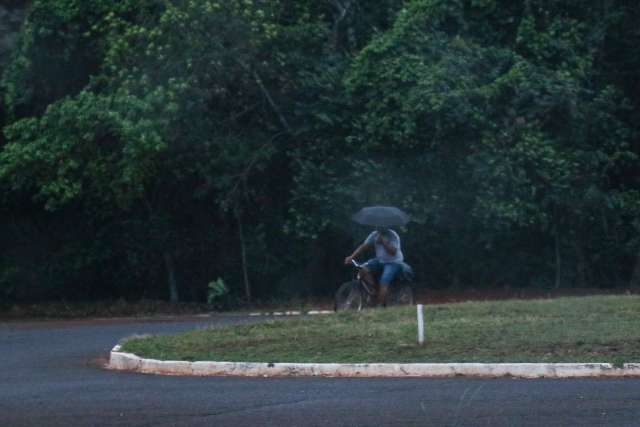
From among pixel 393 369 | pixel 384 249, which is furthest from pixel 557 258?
pixel 393 369

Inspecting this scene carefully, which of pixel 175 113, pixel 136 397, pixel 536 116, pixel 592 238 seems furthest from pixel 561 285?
pixel 136 397

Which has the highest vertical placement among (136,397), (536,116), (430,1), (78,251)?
(430,1)

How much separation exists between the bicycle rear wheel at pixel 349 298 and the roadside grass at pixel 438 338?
243 centimetres

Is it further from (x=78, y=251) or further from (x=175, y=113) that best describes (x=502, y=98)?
(x=78, y=251)

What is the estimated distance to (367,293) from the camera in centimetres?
1958

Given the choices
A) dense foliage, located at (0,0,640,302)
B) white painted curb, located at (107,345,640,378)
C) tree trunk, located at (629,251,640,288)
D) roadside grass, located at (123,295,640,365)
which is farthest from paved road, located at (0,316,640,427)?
tree trunk, located at (629,251,640,288)

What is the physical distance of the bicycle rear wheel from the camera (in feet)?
64.2

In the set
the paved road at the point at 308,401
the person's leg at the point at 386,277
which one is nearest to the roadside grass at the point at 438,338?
the paved road at the point at 308,401

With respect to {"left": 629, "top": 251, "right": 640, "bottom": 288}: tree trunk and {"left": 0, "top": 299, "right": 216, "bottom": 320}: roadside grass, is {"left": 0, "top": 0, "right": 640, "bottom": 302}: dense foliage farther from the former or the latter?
{"left": 0, "top": 299, "right": 216, "bottom": 320}: roadside grass

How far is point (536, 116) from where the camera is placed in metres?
25.2

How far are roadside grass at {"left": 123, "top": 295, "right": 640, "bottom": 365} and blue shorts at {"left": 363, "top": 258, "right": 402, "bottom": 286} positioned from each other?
2339 millimetres

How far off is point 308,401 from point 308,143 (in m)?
15.5

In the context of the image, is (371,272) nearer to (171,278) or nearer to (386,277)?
(386,277)

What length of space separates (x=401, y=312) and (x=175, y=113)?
29.7 ft
